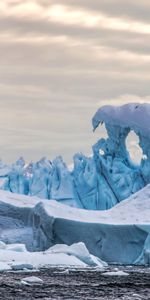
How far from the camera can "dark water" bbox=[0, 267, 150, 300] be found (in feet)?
49.7

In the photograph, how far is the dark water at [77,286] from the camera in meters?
15.1

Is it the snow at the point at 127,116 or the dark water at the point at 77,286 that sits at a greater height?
the snow at the point at 127,116

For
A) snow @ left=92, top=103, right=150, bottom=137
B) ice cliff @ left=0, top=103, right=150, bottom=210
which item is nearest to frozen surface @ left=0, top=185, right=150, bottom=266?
ice cliff @ left=0, top=103, right=150, bottom=210

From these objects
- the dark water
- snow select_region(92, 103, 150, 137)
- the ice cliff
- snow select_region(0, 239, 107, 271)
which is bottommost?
the dark water

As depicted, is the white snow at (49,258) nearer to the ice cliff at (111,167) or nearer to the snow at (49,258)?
the snow at (49,258)

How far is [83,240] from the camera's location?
25281 millimetres

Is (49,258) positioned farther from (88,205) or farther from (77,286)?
(88,205)

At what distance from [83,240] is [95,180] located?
903cm

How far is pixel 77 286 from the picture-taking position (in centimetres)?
1728

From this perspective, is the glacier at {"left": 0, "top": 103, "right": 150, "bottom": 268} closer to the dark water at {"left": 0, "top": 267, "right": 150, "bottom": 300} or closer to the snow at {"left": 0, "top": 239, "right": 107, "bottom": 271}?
the snow at {"left": 0, "top": 239, "right": 107, "bottom": 271}

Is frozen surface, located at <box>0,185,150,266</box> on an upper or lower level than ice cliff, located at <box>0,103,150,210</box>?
lower

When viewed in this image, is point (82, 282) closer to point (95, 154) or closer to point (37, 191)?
point (95, 154)

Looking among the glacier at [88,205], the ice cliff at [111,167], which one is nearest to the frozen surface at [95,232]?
the glacier at [88,205]

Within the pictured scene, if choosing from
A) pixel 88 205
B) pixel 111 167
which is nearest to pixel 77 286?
pixel 111 167
